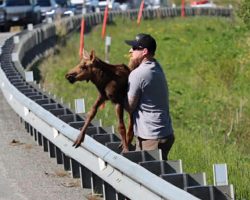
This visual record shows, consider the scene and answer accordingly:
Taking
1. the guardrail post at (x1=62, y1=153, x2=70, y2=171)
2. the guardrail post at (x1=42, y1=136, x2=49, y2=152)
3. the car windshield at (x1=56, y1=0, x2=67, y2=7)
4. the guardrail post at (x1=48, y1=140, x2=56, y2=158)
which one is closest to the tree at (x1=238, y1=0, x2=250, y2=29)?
the guardrail post at (x1=42, y1=136, x2=49, y2=152)

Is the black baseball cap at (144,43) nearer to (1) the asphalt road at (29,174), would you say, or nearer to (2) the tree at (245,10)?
(1) the asphalt road at (29,174)

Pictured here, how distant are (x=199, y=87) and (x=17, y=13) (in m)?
18.5

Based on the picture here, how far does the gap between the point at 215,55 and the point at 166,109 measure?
73.6 feet

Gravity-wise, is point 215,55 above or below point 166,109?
below

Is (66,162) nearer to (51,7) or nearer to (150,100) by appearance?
(150,100)

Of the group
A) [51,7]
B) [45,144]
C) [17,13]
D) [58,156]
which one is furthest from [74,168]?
[51,7]

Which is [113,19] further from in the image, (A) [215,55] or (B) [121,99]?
(B) [121,99]

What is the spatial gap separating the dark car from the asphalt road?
2851 centimetres

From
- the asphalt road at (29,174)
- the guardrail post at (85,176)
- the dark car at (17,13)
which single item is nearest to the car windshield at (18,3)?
the dark car at (17,13)

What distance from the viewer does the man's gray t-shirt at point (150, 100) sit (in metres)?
8.91

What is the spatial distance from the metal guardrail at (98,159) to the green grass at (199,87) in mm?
1292

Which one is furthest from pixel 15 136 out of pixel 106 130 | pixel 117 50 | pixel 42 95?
pixel 117 50

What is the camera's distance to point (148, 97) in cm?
901

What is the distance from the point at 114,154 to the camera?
A: 8945 millimetres
